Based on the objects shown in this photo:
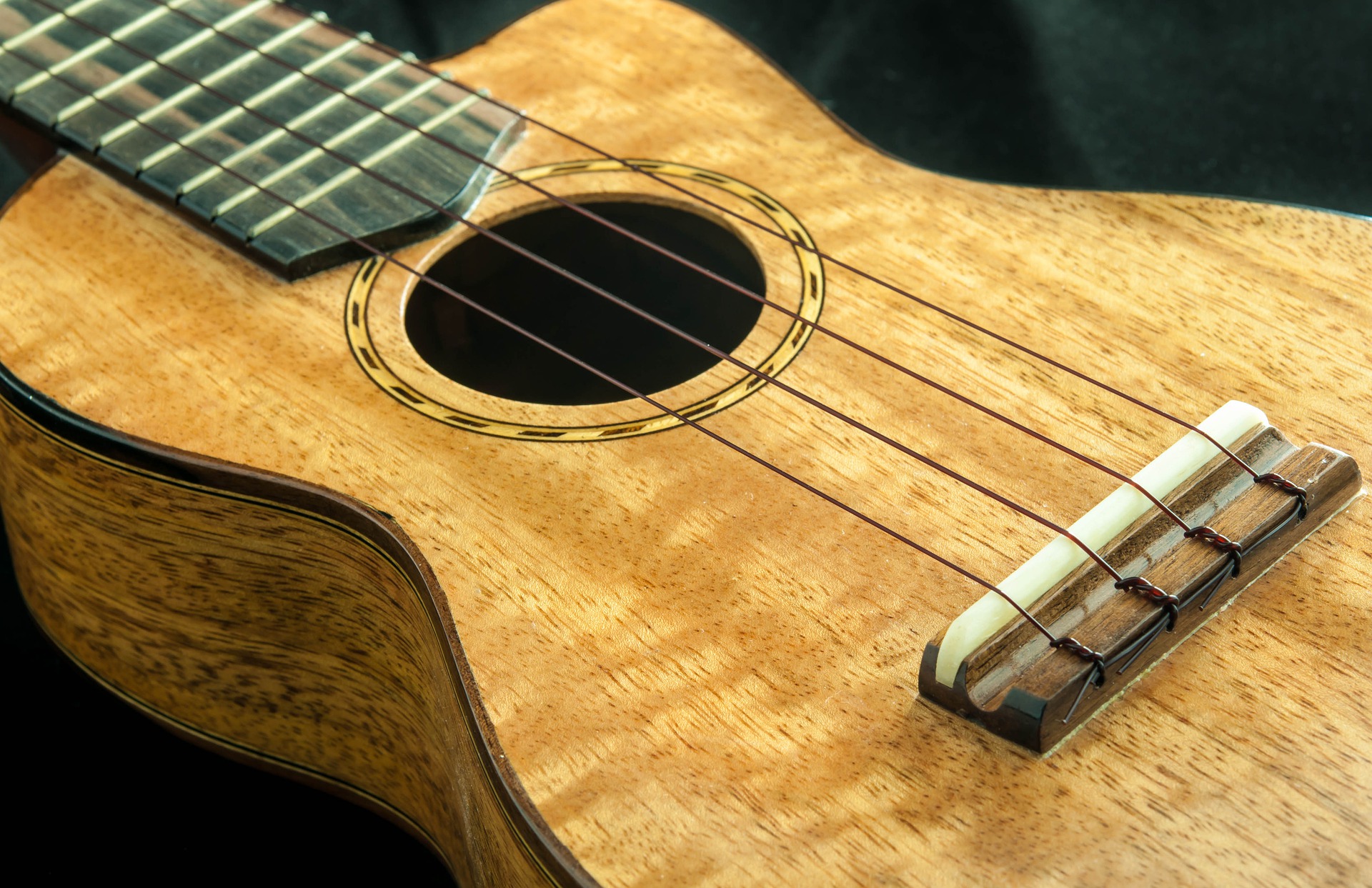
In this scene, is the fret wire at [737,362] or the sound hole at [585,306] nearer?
the fret wire at [737,362]

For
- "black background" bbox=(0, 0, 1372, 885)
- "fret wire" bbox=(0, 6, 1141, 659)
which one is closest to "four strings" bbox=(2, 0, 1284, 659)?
"fret wire" bbox=(0, 6, 1141, 659)

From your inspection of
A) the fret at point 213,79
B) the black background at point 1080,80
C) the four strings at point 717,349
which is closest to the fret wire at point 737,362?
the four strings at point 717,349

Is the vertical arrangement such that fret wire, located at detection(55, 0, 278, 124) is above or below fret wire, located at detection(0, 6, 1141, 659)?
above

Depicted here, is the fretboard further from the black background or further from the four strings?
the black background

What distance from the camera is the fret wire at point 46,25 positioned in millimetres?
1323

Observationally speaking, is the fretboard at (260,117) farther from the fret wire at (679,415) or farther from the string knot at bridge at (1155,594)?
the string knot at bridge at (1155,594)

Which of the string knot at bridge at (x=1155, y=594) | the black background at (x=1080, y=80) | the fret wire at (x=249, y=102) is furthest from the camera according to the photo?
the black background at (x=1080, y=80)

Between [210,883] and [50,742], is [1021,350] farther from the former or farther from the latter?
[50,742]

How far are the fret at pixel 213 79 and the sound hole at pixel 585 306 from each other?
0.32 m

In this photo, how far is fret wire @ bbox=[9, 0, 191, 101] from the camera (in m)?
1.28

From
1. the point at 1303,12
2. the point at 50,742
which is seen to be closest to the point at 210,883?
the point at 50,742

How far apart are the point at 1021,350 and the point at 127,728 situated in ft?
3.10

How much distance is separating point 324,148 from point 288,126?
0.06 meters

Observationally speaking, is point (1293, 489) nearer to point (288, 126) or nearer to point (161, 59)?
point (288, 126)
